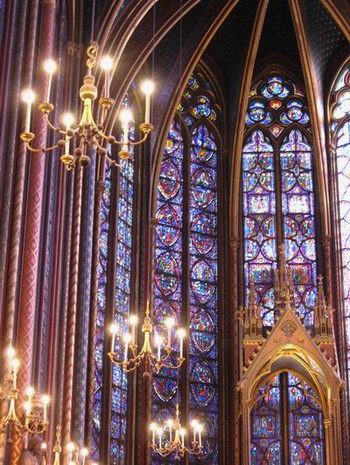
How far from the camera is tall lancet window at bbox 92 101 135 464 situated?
20.9 meters

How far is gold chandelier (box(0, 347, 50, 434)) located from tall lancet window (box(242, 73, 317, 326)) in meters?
9.73

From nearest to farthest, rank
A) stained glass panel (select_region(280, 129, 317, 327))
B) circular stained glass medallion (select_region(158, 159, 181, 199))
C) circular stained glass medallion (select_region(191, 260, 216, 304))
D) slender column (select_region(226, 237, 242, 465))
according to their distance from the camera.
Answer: slender column (select_region(226, 237, 242, 465))
circular stained glass medallion (select_region(191, 260, 216, 304))
stained glass panel (select_region(280, 129, 317, 327))
circular stained glass medallion (select_region(158, 159, 181, 199))

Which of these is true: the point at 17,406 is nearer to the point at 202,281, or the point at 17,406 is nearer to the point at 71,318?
the point at 71,318

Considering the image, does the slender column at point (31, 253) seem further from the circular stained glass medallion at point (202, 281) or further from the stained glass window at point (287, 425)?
the stained glass window at point (287, 425)

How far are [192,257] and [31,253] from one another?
9.11 meters

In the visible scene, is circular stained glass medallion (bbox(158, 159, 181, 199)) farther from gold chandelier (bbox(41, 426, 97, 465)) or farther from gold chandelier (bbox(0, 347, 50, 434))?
gold chandelier (bbox(0, 347, 50, 434))

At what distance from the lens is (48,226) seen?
56.6ft

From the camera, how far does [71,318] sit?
18.0 meters

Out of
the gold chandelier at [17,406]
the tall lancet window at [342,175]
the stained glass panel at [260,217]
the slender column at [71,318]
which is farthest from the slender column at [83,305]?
the tall lancet window at [342,175]

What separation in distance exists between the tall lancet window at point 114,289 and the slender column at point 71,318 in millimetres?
2816

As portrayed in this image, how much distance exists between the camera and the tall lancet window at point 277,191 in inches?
948

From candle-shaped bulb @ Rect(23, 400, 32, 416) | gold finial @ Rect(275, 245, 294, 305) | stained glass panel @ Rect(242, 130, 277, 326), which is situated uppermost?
stained glass panel @ Rect(242, 130, 277, 326)

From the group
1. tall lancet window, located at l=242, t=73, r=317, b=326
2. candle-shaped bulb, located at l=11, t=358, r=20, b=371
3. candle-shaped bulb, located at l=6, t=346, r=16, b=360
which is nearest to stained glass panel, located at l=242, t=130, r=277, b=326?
tall lancet window, located at l=242, t=73, r=317, b=326

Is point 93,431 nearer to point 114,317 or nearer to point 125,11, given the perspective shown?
point 114,317
